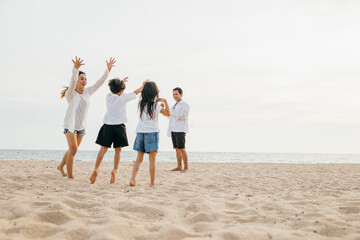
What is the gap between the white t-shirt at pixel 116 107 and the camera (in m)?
4.94

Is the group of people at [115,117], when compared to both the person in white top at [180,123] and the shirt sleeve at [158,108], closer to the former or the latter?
the shirt sleeve at [158,108]

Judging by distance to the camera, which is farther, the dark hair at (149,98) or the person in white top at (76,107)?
the person in white top at (76,107)

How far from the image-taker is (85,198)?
3.53 metres

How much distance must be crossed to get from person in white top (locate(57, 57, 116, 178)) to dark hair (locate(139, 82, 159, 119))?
991 mm

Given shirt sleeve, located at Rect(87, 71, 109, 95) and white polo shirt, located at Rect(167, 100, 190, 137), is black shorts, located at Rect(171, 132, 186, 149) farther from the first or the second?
shirt sleeve, located at Rect(87, 71, 109, 95)

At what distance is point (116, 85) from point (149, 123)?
954 mm

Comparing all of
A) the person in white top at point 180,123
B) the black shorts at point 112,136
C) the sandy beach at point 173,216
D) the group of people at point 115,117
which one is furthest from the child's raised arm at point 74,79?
the person in white top at point 180,123

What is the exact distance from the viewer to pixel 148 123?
4.78 metres

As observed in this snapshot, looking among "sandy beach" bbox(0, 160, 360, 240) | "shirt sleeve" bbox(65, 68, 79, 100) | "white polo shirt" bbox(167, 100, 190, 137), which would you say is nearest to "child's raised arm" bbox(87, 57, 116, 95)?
"shirt sleeve" bbox(65, 68, 79, 100)

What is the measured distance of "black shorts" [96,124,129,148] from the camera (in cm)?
493

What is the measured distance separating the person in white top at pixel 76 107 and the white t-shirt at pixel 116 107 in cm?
51

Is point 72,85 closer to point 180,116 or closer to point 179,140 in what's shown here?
point 180,116

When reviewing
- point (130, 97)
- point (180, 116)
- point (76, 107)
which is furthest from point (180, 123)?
point (76, 107)

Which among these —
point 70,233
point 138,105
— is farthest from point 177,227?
point 138,105
